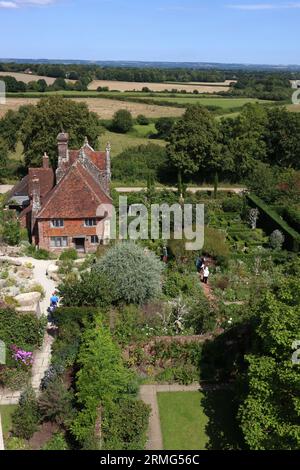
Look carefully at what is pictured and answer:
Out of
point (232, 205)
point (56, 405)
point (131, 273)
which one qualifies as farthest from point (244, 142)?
point (56, 405)

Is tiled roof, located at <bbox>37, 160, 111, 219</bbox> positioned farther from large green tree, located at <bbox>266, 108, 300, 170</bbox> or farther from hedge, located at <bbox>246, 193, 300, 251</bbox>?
large green tree, located at <bbox>266, 108, 300, 170</bbox>

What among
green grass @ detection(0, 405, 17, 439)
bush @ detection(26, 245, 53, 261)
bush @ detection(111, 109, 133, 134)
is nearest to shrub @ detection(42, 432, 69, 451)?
green grass @ detection(0, 405, 17, 439)

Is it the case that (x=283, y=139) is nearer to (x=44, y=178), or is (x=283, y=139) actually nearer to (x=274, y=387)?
(x=44, y=178)

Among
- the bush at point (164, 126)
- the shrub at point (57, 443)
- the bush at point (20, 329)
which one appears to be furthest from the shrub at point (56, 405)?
the bush at point (164, 126)

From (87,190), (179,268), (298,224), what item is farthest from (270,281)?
(87,190)
